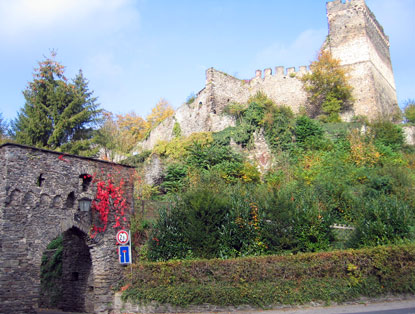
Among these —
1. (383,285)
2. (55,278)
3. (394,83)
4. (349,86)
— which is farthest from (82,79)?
(394,83)

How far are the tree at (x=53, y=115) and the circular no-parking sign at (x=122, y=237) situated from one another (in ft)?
36.1

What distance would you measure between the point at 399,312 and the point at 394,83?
28185mm

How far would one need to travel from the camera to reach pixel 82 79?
24.0 metres

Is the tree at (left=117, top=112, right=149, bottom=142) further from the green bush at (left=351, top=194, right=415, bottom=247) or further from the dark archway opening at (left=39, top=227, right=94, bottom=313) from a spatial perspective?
the green bush at (left=351, top=194, right=415, bottom=247)

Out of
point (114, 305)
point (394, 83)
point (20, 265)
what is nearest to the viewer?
point (20, 265)

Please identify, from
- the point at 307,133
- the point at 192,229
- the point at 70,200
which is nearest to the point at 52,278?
the point at 70,200

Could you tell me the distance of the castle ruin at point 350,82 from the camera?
26.2 meters

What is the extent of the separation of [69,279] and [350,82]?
2311cm

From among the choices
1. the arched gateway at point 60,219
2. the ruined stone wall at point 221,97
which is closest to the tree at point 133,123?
the ruined stone wall at point 221,97

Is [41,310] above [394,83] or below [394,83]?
below

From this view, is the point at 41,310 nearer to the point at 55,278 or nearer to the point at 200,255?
the point at 55,278

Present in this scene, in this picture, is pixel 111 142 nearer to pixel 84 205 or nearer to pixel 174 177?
pixel 174 177

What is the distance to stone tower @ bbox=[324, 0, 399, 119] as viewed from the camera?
27.7 m

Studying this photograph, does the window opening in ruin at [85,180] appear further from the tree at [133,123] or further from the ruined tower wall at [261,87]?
the tree at [133,123]
